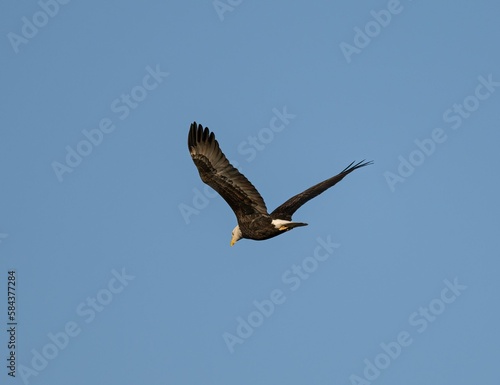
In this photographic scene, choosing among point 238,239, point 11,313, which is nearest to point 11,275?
point 11,313

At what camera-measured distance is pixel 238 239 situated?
211ft

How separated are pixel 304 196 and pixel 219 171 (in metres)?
2.32

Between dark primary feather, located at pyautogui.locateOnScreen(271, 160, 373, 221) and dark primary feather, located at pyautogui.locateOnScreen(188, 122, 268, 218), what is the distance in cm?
63

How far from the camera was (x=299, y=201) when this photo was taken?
64.6m

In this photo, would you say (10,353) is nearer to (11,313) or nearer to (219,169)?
(11,313)

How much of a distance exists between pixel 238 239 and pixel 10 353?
22.2ft

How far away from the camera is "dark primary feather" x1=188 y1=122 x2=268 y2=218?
209 ft

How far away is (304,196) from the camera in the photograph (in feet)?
212

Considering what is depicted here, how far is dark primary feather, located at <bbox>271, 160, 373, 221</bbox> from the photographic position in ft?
211

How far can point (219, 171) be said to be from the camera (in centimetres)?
6384

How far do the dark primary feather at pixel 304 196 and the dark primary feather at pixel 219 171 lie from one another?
0.63m

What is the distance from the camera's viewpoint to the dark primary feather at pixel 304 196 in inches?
2532

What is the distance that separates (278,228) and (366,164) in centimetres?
289

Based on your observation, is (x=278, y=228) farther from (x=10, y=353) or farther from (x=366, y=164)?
(x=10, y=353)
